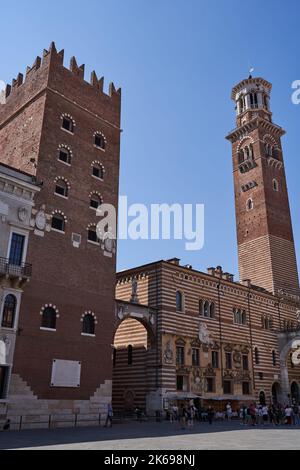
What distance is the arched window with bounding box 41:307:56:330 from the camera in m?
24.8

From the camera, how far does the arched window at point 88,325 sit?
27109mm

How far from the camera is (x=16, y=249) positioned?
80.1 feet

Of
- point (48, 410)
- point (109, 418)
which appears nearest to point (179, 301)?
point (109, 418)

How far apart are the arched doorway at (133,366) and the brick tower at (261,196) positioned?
64.7ft

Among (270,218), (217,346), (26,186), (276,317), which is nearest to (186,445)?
(26,186)

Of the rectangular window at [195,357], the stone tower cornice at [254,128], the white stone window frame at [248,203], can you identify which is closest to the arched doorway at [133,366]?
the rectangular window at [195,357]

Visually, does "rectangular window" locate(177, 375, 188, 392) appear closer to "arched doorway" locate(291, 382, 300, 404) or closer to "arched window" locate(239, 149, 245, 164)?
"arched doorway" locate(291, 382, 300, 404)

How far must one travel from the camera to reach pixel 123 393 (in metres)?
34.9

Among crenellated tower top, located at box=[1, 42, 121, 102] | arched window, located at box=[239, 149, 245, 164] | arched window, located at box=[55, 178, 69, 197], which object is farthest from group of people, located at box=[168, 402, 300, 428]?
arched window, located at box=[239, 149, 245, 164]

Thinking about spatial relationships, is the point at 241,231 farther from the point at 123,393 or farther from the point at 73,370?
the point at 73,370

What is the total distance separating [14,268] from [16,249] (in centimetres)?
145

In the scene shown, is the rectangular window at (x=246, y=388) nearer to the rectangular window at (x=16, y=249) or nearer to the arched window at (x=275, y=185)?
the rectangular window at (x=16, y=249)
